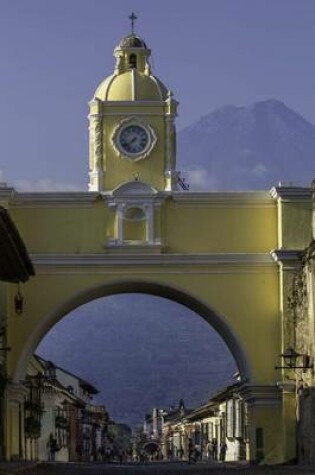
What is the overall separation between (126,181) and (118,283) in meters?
2.79

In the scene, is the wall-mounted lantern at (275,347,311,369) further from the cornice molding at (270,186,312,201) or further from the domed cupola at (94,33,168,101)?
the domed cupola at (94,33,168,101)

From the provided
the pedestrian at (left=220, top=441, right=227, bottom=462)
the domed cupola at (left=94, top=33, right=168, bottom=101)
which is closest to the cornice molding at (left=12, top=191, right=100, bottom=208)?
the domed cupola at (left=94, top=33, right=168, bottom=101)

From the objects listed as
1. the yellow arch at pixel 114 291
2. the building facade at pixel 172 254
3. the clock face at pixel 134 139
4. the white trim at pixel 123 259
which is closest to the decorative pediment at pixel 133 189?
the building facade at pixel 172 254

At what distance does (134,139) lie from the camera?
144ft

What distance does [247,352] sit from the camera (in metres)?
43.0

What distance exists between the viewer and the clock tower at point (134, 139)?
4381cm

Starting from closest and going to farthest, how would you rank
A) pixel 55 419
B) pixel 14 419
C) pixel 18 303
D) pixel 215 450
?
pixel 18 303 → pixel 14 419 → pixel 55 419 → pixel 215 450

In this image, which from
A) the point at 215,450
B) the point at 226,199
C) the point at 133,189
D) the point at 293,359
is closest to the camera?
the point at 293,359

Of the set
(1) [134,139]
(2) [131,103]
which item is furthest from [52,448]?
(2) [131,103]

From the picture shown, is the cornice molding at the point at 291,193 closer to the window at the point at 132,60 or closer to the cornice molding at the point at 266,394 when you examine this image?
the cornice molding at the point at 266,394

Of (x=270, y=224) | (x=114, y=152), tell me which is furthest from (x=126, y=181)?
(x=270, y=224)

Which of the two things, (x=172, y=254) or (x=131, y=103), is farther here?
(x=131, y=103)

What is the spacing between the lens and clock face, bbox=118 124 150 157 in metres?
43.9

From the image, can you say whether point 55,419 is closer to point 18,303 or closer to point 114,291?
point 114,291
